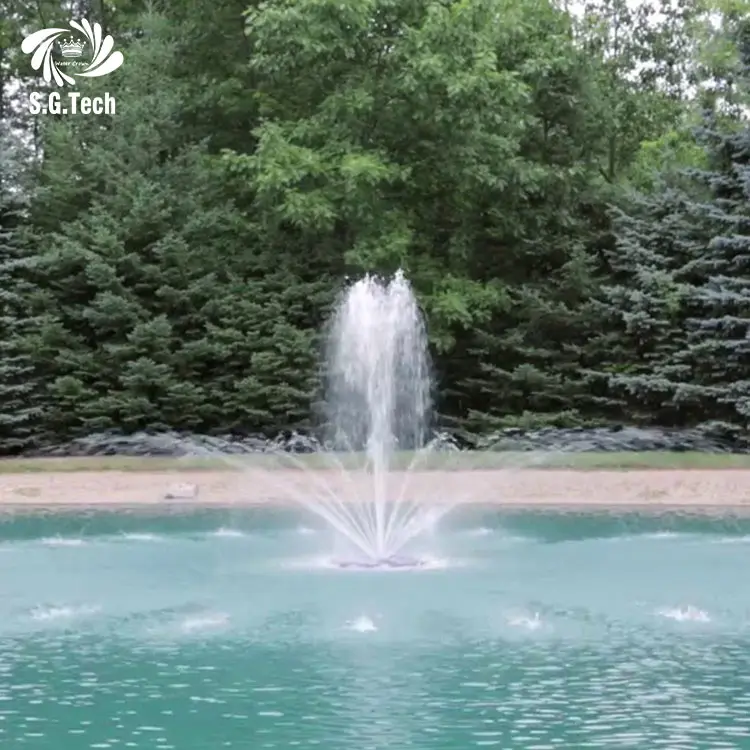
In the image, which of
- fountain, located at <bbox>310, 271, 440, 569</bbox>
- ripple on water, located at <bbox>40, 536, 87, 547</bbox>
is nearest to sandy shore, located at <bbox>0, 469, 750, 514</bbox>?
fountain, located at <bbox>310, 271, 440, 569</bbox>

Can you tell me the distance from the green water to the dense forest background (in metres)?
10.7

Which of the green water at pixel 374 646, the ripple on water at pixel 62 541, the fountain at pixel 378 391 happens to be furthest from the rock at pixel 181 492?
the green water at pixel 374 646

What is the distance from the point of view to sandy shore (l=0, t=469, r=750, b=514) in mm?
17562

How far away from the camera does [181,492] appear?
59.2 feet

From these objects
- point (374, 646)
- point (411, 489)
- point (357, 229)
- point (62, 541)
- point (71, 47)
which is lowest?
point (374, 646)

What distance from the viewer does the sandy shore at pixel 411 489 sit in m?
17.6

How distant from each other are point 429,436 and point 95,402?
6.48 m

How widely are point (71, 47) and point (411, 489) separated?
16.5 metres

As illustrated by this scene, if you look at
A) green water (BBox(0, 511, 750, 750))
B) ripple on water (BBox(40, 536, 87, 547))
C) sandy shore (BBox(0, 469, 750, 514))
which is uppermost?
sandy shore (BBox(0, 469, 750, 514))

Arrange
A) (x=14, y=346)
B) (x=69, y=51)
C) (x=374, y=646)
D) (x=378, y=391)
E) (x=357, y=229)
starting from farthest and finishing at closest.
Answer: (x=69, y=51) < (x=357, y=229) < (x=14, y=346) < (x=378, y=391) < (x=374, y=646)

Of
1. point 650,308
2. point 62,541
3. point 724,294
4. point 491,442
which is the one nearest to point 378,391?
point 491,442

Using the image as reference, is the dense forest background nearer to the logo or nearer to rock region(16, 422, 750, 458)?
rock region(16, 422, 750, 458)

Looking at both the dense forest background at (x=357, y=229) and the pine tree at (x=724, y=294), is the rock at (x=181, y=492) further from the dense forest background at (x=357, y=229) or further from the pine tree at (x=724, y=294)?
the pine tree at (x=724, y=294)

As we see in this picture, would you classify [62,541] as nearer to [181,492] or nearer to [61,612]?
[181,492]
